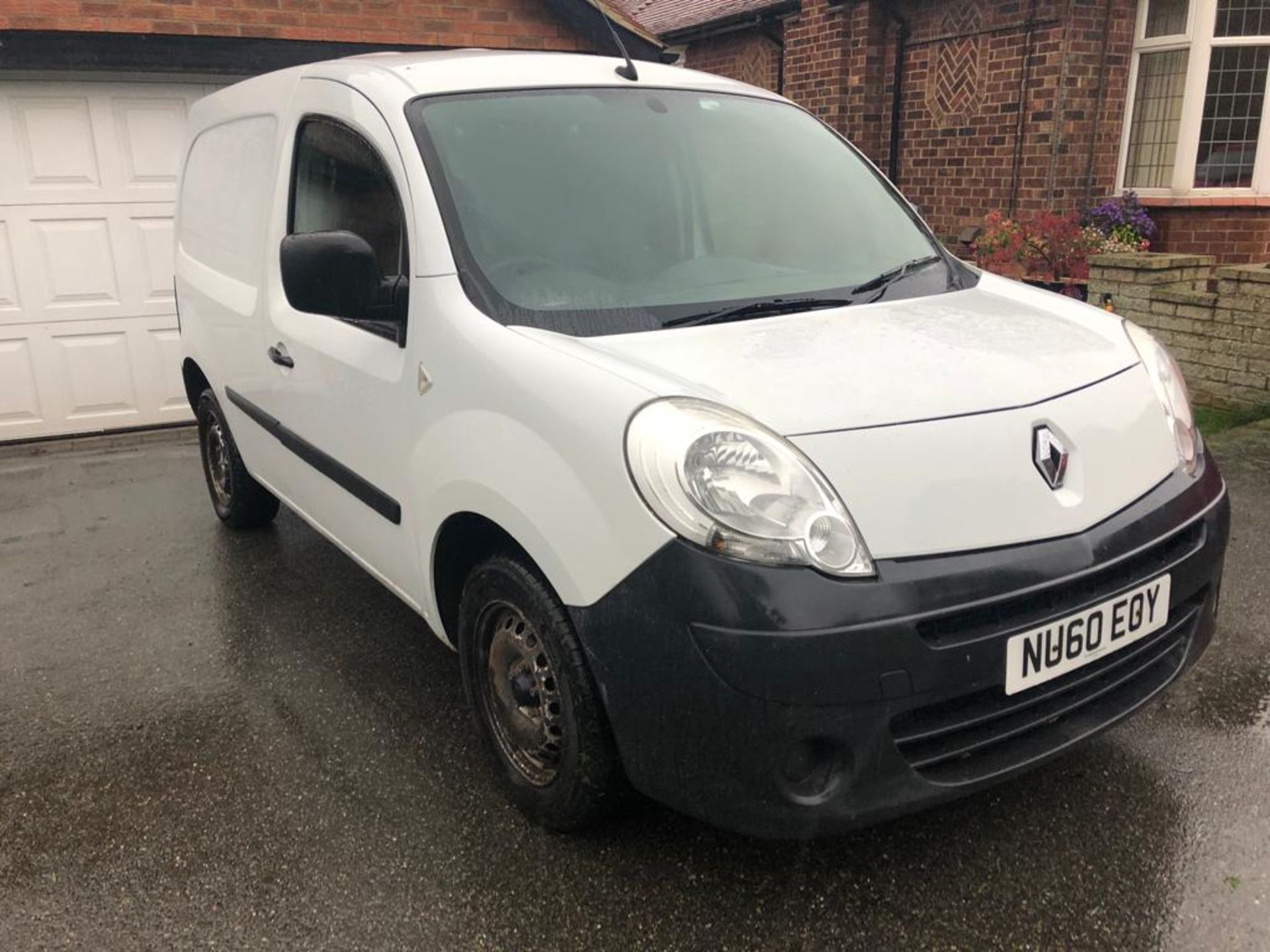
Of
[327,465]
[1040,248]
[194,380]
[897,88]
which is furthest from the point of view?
[897,88]

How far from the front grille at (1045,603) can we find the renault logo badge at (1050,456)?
0.69 ft

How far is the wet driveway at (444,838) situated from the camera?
7.60ft

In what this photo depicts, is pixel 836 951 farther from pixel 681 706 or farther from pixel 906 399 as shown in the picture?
pixel 906 399

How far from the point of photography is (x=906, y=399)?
7.19 ft

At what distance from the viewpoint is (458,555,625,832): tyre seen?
Result: 230 centimetres

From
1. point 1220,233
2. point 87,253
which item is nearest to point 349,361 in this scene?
point 87,253

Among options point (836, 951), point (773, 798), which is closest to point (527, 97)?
point (773, 798)

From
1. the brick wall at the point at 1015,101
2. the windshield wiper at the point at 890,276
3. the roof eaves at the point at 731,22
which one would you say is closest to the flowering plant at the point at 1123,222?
the brick wall at the point at 1015,101

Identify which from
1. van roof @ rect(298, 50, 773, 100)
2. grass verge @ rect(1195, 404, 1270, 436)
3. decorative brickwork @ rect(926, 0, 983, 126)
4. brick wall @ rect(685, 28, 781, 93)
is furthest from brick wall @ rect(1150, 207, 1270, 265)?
van roof @ rect(298, 50, 773, 100)

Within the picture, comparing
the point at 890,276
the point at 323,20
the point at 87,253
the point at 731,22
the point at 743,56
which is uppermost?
the point at 731,22

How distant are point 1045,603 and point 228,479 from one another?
4020mm

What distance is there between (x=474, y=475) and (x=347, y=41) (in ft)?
19.3

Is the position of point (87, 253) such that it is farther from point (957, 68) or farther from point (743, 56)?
point (743, 56)

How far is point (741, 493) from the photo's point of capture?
6.63 ft
